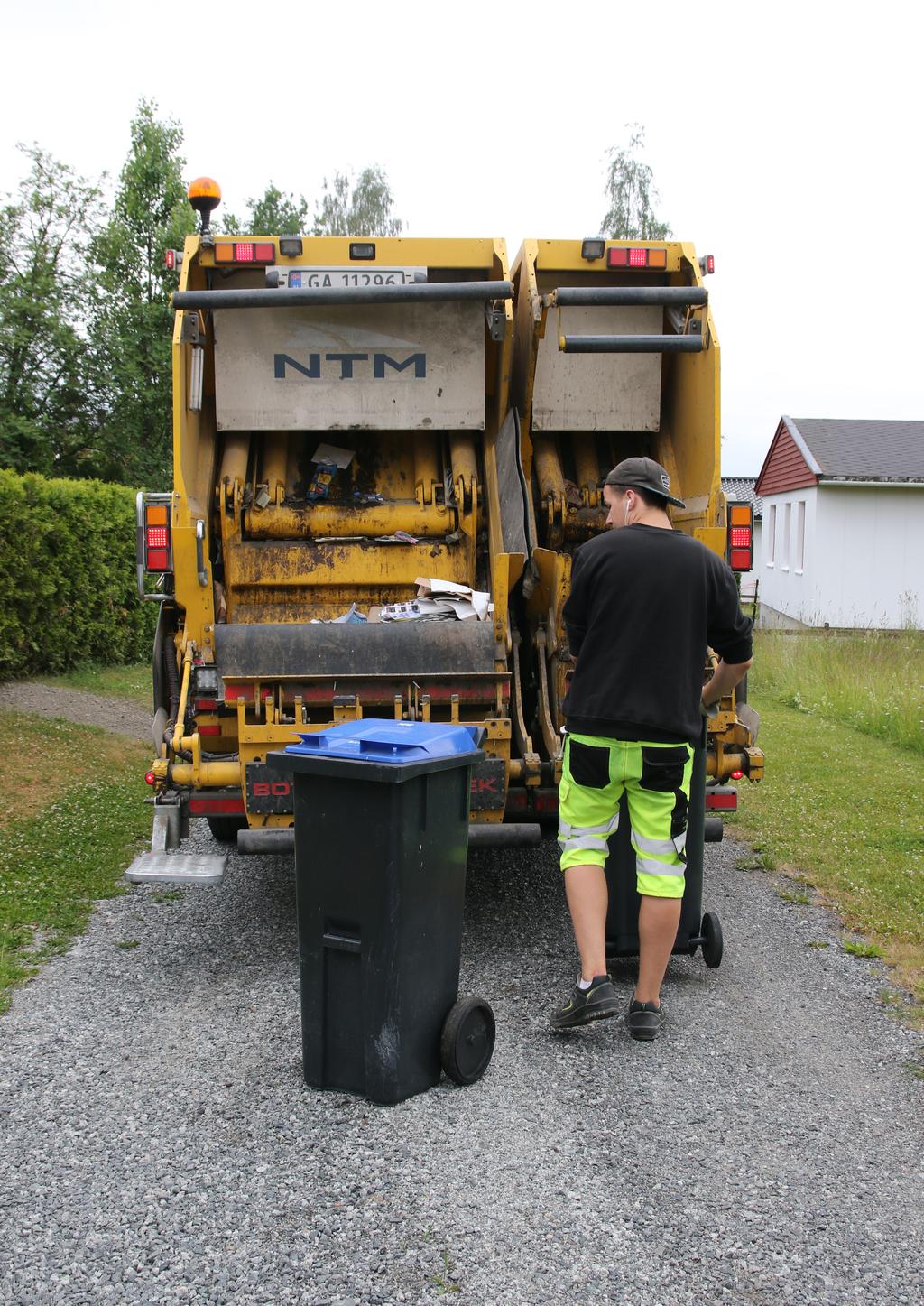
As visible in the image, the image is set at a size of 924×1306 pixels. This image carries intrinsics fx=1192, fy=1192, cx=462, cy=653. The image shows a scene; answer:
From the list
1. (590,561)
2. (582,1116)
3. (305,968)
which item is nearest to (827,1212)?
(582,1116)

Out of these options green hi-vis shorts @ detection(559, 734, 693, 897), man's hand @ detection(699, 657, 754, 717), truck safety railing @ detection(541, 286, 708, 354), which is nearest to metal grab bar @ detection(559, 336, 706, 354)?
truck safety railing @ detection(541, 286, 708, 354)

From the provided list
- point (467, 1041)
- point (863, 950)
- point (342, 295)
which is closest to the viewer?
point (467, 1041)

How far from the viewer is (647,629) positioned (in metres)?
3.93

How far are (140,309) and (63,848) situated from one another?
1356 centimetres

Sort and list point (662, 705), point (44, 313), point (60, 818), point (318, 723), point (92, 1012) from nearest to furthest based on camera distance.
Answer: point (662, 705)
point (92, 1012)
point (318, 723)
point (60, 818)
point (44, 313)

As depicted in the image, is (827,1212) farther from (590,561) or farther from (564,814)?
(590,561)

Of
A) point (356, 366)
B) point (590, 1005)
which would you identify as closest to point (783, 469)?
point (356, 366)

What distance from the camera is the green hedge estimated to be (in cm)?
1110

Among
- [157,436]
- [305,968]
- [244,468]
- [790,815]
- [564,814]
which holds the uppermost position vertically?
[157,436]

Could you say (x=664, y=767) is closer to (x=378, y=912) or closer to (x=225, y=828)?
(x=378, y=912)

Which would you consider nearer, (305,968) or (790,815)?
(305,968)

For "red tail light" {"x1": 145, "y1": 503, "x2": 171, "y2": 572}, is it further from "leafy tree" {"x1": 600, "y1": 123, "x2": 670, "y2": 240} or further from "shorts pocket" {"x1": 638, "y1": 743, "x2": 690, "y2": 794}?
"leafy tree" {"x1": 600, "y1": 123, "x2": 670, "y2": 240}

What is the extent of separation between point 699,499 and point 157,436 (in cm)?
1426

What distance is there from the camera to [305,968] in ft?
11.6
